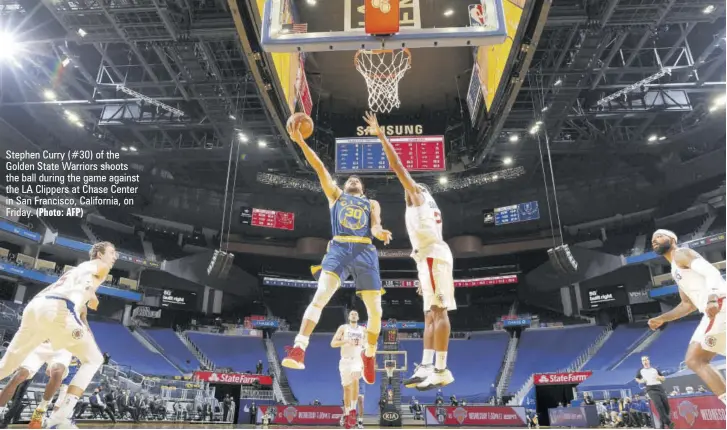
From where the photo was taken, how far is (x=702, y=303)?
4867mm

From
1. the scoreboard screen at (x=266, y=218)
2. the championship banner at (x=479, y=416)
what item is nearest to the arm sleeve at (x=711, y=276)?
the championship banner at (x=479, y=416)

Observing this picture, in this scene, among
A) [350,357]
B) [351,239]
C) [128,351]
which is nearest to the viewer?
[351,239]

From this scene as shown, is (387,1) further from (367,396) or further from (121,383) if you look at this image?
(367,396)

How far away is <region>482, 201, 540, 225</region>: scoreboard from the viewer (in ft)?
84.5

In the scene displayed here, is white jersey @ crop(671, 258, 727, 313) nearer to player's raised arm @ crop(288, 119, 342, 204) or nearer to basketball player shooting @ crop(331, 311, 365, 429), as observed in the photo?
player's raised arm @ crop(288, 119, 342, 204)

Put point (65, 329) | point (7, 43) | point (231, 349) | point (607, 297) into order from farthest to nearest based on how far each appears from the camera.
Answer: point (231, 349)
point (607, 297)
point (7, 43)
point (65, 329)

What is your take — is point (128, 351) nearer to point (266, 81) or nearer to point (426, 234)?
point (266, 81)

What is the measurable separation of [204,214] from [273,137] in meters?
14.5

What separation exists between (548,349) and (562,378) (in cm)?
793

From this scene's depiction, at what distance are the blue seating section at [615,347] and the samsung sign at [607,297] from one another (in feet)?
5.23

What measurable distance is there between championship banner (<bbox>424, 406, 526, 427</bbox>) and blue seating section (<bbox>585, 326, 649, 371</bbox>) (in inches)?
426

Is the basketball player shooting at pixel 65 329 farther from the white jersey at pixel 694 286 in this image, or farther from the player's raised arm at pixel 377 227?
the white jersey at pixel 694 286

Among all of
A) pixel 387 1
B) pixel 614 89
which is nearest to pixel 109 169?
pixel 387 1

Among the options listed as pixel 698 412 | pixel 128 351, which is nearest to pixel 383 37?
pixel 698 412
